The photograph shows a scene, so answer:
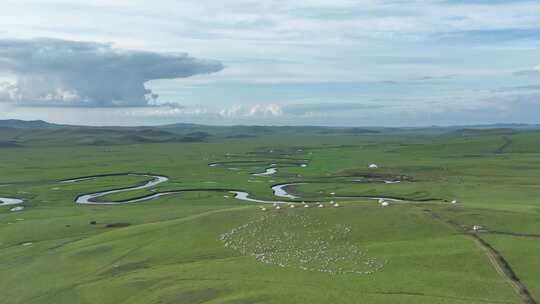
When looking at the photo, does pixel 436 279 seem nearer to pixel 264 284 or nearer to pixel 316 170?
pixel 264 284

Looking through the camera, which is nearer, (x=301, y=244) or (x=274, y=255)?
(x=274, y=255)

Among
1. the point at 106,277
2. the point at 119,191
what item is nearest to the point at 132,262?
the point at 106,277

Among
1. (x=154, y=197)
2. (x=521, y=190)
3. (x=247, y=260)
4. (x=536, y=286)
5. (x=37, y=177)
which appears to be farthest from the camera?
(x=37, y=177)

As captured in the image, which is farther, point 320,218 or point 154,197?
point 154,197

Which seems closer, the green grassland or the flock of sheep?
the green grassland

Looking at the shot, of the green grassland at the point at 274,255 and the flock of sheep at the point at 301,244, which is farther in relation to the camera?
the flock of sheep at the point at 301,244

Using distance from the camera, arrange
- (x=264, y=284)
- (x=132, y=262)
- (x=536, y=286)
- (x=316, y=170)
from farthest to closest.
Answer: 1. (x=316, y=170)
2. (x=132, y=262)
3. (x=264, y=284)
4. (x=536, y=286)

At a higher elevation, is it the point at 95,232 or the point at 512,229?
the point at 512,229

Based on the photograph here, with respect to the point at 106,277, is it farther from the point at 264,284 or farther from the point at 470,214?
the point at 470,214

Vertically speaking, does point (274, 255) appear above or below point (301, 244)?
below
